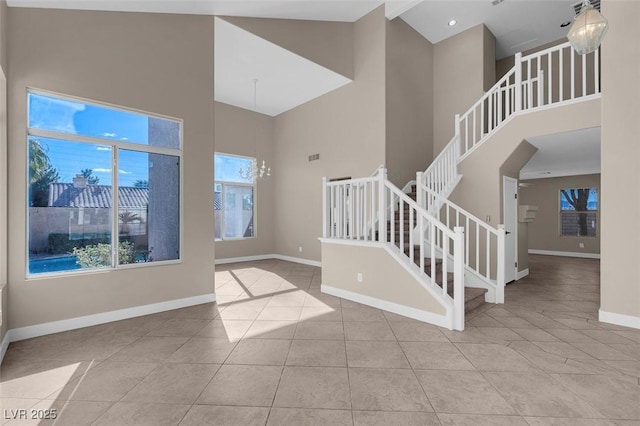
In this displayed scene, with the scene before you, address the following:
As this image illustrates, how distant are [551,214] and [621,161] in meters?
7.28

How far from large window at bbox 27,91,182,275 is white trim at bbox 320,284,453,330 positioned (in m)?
2.44

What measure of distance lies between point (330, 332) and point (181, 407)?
5.29 ft

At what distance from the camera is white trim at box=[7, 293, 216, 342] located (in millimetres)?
2973

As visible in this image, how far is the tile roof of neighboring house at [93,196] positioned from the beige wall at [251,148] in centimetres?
369

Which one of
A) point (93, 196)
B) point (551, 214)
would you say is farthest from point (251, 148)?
point (551, 214)

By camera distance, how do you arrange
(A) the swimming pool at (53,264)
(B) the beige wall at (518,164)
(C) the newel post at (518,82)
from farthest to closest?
1. (B) the beige wall at (518,164)
2. (C) the newel post at (518,82)
3. (A) the swimming pool at (53,264)

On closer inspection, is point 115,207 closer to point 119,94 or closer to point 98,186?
point 98,186

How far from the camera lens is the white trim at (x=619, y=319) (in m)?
3.28

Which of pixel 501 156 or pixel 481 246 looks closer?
pixel 501 156

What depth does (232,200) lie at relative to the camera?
7.82 meters

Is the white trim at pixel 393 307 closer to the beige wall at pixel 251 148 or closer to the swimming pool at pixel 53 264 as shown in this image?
the swimming pool at pixel 53 264

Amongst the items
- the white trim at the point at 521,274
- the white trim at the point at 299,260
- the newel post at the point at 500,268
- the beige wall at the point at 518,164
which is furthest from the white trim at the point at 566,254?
the white trim at the point at 299,260

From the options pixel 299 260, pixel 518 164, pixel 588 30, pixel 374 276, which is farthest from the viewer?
pixel 299 260

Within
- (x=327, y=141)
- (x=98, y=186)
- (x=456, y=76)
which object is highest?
(x=456, y=76)
